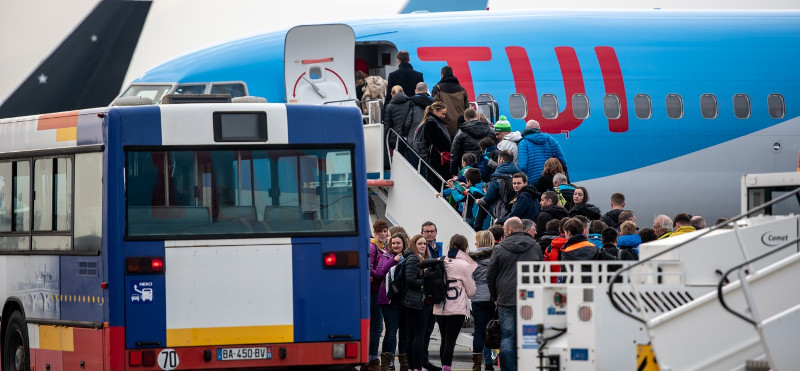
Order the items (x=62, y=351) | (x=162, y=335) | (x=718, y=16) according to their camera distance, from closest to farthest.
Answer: (x=162, y=335) < (x=62, y=351) < (x=718, y=16)

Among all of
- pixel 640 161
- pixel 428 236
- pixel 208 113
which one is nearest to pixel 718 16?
pixel 640 161

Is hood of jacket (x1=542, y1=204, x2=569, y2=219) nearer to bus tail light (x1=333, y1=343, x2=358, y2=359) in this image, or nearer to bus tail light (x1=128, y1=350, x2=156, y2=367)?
bus tail light (x1=333, y1=343, x2=358, y2=359)

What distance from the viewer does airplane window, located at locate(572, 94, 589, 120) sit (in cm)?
2275

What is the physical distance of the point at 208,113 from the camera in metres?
11.5

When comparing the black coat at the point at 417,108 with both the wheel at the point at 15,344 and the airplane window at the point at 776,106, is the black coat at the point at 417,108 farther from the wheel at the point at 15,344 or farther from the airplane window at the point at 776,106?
the airplane window at the point at 776,106

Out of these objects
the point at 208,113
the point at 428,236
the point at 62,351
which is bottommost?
the point at 62,351

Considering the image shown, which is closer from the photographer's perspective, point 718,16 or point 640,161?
point 640,161

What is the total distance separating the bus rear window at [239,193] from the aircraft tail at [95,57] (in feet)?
62.8

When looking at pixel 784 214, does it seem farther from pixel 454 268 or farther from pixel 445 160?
pixel 445 160

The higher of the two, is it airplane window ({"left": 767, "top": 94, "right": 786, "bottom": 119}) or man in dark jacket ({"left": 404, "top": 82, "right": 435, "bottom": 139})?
airplane window ({"left": 767, "top": 94, "right": 786, "bottom": 119})

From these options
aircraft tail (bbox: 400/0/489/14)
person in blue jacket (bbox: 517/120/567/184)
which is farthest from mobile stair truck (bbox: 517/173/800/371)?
aircraft tail (bbox: 400/0/489/14)

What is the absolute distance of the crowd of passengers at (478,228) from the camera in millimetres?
13094

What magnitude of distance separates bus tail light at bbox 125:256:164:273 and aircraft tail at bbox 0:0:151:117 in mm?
19441

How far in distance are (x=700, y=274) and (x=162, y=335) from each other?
434cm
